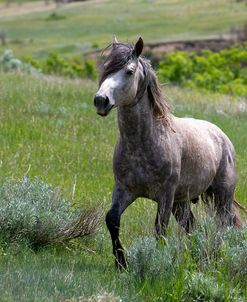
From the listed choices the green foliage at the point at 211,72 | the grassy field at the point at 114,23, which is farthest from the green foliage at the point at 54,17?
the green foliage at the point at 211,72

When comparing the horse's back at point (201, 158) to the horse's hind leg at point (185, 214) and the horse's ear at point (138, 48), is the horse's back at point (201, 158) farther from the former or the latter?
the horse's ear at point (138, 48)

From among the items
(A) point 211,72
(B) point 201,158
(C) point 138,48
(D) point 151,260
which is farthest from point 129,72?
(A) point 211,72

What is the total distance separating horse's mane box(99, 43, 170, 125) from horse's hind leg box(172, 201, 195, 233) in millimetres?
956

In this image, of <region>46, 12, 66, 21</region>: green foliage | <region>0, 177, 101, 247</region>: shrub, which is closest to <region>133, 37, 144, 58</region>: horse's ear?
<region>0, 177, 101, 247</region>: shrub

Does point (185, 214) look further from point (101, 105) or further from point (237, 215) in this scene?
point (101, 105)

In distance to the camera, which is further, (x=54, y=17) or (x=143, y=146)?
(x=54, y=17)

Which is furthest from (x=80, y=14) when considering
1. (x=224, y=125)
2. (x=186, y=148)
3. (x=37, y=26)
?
(x=186, y=148)

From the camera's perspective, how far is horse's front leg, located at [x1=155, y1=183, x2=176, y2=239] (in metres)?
8.30

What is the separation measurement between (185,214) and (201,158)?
0.55 metres

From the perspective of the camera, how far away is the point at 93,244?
9.18 metres

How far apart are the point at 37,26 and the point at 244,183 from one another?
6279cm

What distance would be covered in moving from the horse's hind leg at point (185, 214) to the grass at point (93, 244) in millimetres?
168

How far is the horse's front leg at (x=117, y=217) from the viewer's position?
8.21m

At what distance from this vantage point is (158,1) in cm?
8644
